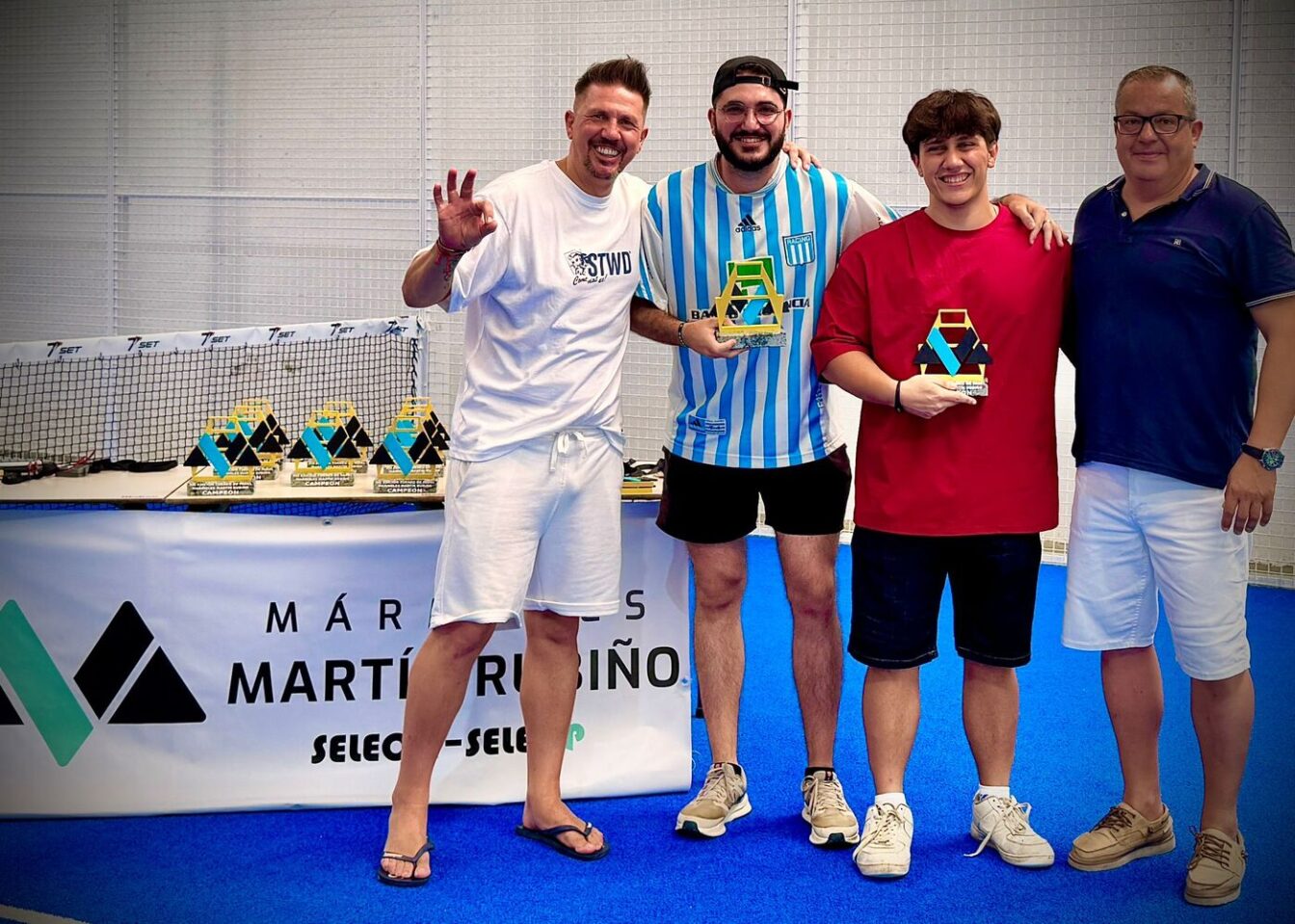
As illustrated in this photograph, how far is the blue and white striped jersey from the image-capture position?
11.8 ft

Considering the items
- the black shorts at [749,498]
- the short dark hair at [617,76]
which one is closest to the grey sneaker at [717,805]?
the black shorts at [749,498]

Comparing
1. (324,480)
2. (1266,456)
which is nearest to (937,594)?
(1266,456)

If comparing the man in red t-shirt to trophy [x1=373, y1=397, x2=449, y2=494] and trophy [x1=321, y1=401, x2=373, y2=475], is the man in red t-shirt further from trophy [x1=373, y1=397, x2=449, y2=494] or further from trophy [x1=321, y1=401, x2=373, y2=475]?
trophy [x1=321, y1=401, x2=373, y2=475]

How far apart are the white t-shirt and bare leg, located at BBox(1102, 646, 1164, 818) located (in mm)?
1586

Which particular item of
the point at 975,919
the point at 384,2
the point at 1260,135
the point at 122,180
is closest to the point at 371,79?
the point at 384,2

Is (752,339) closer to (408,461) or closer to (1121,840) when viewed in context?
(408,461)

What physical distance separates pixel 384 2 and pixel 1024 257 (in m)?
6.42

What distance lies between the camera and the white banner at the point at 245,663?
3736 millimetres

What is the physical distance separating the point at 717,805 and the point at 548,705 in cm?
58

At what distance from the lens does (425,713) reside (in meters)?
3.43

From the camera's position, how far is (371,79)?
28.1ft

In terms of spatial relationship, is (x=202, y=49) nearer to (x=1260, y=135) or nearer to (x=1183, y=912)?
(x=1260, y=135)

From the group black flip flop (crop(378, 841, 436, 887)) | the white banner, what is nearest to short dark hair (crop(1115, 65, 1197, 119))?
the white banner

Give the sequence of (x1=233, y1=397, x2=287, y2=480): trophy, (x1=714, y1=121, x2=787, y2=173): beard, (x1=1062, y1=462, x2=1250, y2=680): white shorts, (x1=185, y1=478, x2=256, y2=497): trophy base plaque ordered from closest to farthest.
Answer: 1. (x1=1062, y1=462, x2=1250, y2=680): white shorts
2. (x1=714, y1=121, x2=787, y2=173): beard
3. (x1=185, y1=478, x2=256, y2=497): trophy base plaque
4. (x1=233, y1=397, x2=287, y2=480): trophy
